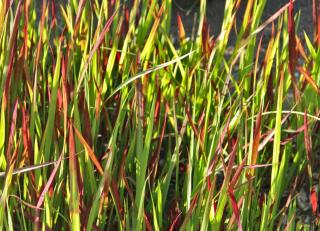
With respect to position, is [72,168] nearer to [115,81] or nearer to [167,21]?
[115,81]

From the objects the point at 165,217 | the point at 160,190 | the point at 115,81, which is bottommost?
the point at 165,217

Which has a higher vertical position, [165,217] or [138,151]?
[138,151]

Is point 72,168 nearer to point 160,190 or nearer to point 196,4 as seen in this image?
point 160,190

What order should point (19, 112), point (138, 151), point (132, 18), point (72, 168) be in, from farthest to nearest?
point (132, 18) < point (19, 112) < point (138, 151) < point (72, 168)

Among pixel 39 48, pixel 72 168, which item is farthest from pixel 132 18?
pixel 72 168

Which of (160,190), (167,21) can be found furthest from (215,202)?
(167,21)

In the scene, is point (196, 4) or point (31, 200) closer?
point (31, 200)

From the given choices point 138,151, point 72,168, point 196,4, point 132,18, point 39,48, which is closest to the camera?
point 72,168
